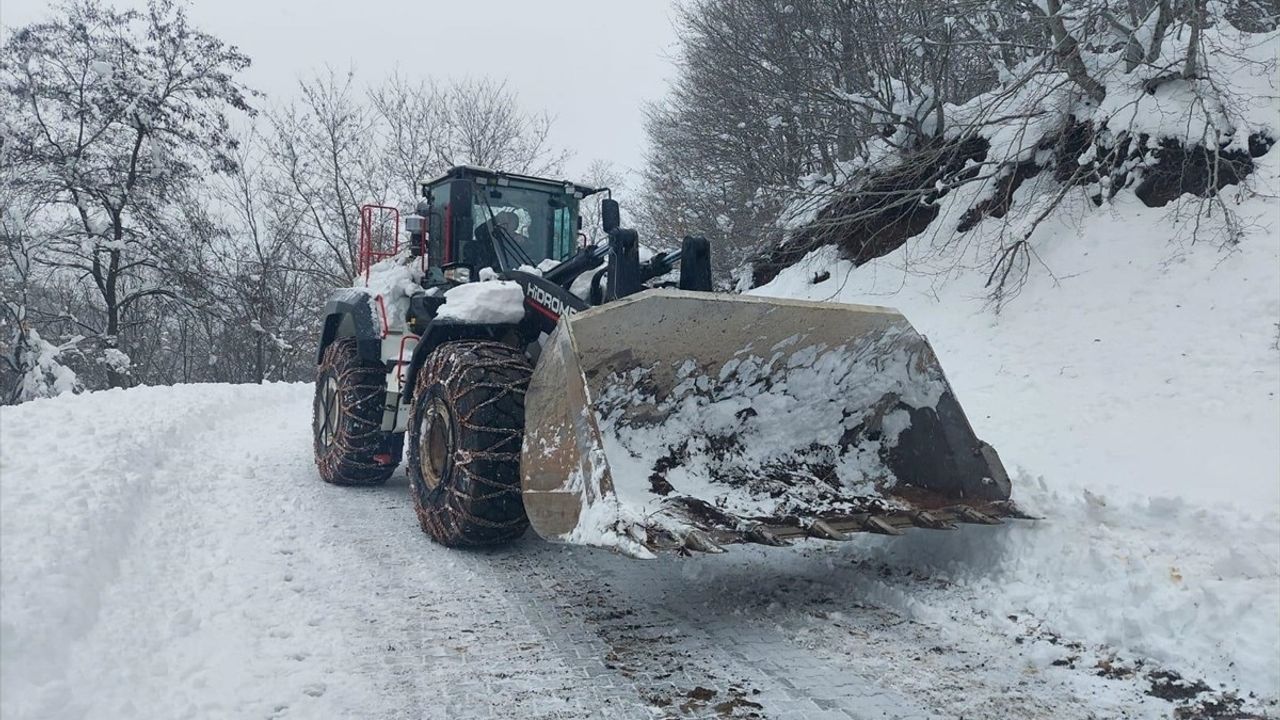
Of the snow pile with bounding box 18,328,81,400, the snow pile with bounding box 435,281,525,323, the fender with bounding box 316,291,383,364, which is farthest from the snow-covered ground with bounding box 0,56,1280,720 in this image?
the snow pile with bounding box 18,328,81,400

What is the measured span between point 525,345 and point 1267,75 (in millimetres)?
7387

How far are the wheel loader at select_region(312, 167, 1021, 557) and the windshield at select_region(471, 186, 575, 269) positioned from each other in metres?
0.91

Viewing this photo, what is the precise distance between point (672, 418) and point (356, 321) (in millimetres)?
3539

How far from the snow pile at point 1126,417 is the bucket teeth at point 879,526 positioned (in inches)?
15.8

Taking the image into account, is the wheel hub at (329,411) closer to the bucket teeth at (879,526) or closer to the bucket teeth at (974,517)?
the bucket teeth at (879,526)

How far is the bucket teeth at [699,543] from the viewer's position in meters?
3.31

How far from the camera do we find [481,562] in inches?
185

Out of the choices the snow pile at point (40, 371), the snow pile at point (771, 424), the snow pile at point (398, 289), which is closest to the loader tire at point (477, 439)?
the snow pile at point (771, 424)

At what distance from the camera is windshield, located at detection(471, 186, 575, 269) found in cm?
641

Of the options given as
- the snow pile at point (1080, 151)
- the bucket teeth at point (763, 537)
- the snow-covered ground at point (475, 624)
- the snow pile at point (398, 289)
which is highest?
the snow pile at point (1080, 151)

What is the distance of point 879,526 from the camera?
3.81 meters

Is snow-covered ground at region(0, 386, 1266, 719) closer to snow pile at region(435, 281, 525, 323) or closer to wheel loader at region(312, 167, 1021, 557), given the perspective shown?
wheel loader at region(312, 167, 1021, 557)

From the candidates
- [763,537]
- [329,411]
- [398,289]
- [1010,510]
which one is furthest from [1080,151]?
[329,411]

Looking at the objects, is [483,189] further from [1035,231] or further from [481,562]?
[1035,231]
